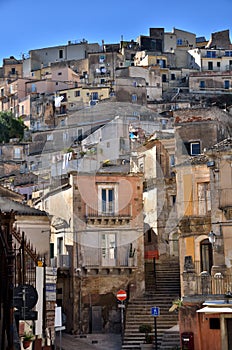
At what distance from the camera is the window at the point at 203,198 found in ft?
123

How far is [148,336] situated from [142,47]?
82.4 metres

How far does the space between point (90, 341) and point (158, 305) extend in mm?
4058

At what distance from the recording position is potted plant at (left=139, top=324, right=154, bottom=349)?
36750 mm

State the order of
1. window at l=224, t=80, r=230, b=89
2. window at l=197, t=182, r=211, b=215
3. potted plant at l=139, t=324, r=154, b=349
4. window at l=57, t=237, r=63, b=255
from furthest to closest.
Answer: window at l=224, t=80, r=230, b=89 → window at l=57, t=237, r=63, b=255 → window at l=197, t=182, r=211, b=215 → potted plant at l=139, t=324, r=154, b=349

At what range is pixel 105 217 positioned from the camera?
45.1 meters

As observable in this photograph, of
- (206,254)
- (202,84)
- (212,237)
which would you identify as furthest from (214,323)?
(202,84)

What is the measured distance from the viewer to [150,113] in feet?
247

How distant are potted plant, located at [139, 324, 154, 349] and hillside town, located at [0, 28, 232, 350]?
0.28 feet

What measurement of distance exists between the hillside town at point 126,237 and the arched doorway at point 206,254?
0.05 m

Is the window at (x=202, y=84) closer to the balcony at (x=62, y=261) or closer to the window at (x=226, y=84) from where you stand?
the window at (x=226, y=84)

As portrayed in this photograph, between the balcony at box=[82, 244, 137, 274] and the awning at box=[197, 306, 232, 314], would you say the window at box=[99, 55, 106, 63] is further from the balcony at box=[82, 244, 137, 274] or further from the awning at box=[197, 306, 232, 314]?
the awning at box=[197, 306, 232, 314]

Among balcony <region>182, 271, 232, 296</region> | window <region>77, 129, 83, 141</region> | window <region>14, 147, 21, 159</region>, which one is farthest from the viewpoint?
window <region>14, 147, 21, 159</region>

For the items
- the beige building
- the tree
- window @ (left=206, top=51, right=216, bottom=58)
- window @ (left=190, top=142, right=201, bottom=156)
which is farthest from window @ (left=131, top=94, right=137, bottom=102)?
window @ (left=190, top=142, right=201, bottom=156)

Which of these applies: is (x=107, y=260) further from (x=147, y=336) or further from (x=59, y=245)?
(x=147, y=336)
